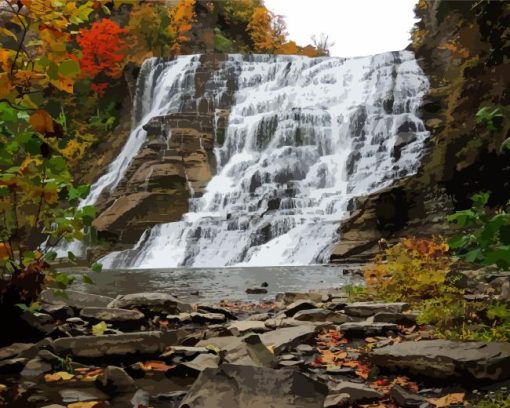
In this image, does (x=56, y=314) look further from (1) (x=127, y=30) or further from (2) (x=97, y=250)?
(1) (x=127, y=30)

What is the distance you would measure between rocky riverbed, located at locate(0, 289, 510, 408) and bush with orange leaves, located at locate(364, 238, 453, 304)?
1.45m

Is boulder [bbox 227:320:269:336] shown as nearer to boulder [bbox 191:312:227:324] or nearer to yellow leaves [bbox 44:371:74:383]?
boulder [bbox 191:312:227:324]

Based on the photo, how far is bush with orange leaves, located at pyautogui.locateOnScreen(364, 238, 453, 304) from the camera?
6.87 m

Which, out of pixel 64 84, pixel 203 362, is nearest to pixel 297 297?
pixel 203 362

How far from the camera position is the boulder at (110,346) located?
13.1 ft

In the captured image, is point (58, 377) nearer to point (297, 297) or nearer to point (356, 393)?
point (356, 393)

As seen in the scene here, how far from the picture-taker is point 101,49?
34.8 metres

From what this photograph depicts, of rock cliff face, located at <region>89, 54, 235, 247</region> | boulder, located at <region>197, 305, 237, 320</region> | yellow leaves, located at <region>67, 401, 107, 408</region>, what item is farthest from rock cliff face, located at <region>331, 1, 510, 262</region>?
yellow leaves, located at <region>67, 401, 107, 408</region>

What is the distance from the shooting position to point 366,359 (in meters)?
4.06

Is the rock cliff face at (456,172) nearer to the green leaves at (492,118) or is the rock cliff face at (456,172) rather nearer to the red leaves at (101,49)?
the green leaves at (492,118)

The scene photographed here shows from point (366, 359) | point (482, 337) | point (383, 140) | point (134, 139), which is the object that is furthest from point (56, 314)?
point (134, 139)

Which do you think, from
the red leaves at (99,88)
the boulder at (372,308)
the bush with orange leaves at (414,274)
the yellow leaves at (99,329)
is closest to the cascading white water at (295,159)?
the red leaves at (99,88)

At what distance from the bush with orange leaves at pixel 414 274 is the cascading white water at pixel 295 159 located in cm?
1080

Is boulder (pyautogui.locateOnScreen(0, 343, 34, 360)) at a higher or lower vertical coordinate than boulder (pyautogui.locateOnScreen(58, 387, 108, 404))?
higher
